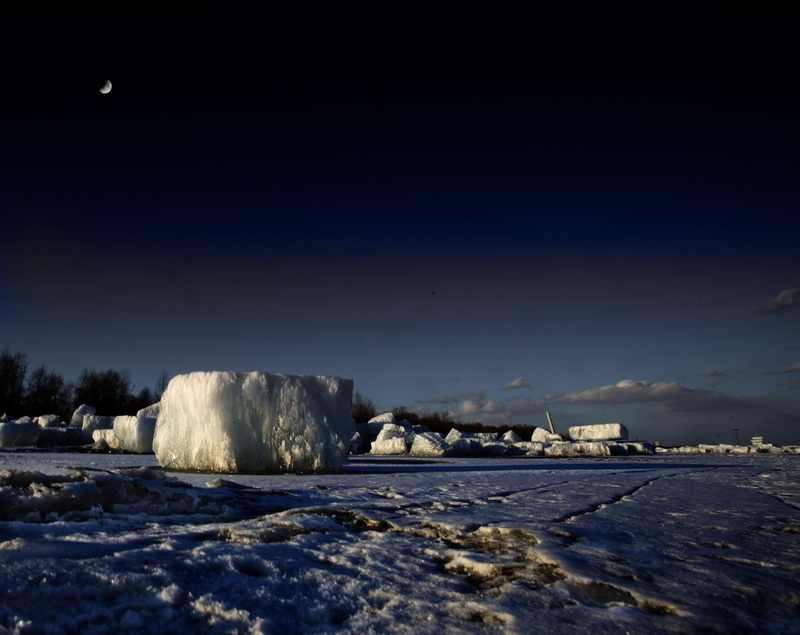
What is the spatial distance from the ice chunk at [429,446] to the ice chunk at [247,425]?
13.0 metres

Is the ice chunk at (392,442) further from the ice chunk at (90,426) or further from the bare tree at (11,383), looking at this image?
the bare tree at (11,383)

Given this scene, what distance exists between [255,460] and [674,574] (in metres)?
7.49

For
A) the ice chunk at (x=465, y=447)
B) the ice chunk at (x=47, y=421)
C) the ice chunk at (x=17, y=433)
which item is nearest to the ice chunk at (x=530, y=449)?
the ice chunk at (x=465, y=447)

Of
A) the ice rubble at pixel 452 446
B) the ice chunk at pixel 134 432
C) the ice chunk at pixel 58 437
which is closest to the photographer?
the ice chunk at pixel 134 432

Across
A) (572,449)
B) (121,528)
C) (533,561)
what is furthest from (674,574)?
(572,449)

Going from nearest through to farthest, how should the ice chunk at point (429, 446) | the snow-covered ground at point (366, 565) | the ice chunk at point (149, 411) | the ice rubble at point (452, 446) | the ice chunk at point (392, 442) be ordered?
the snow-covered ground at point (366, 565) < the ice chunk at point (149, 411) < the ice chunk at point (429, 446) < the ice rubble at point (452, 446) < the ice chunk at point (392, 442)

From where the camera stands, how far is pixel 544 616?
1764mm

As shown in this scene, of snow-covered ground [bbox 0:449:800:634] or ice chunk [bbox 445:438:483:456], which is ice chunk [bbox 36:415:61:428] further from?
snow-covered ground [bbox 0:449:800:634]

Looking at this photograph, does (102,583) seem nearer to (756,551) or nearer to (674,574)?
(674,574)

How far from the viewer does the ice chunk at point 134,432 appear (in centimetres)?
1875

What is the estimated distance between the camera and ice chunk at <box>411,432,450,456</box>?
853 inches

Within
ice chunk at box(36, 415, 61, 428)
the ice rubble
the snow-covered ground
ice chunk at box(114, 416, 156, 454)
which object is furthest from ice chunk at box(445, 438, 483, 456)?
ice chunk at box(36, 415, 61, 428)

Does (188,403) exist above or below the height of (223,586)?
above

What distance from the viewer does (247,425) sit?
8.70 m
